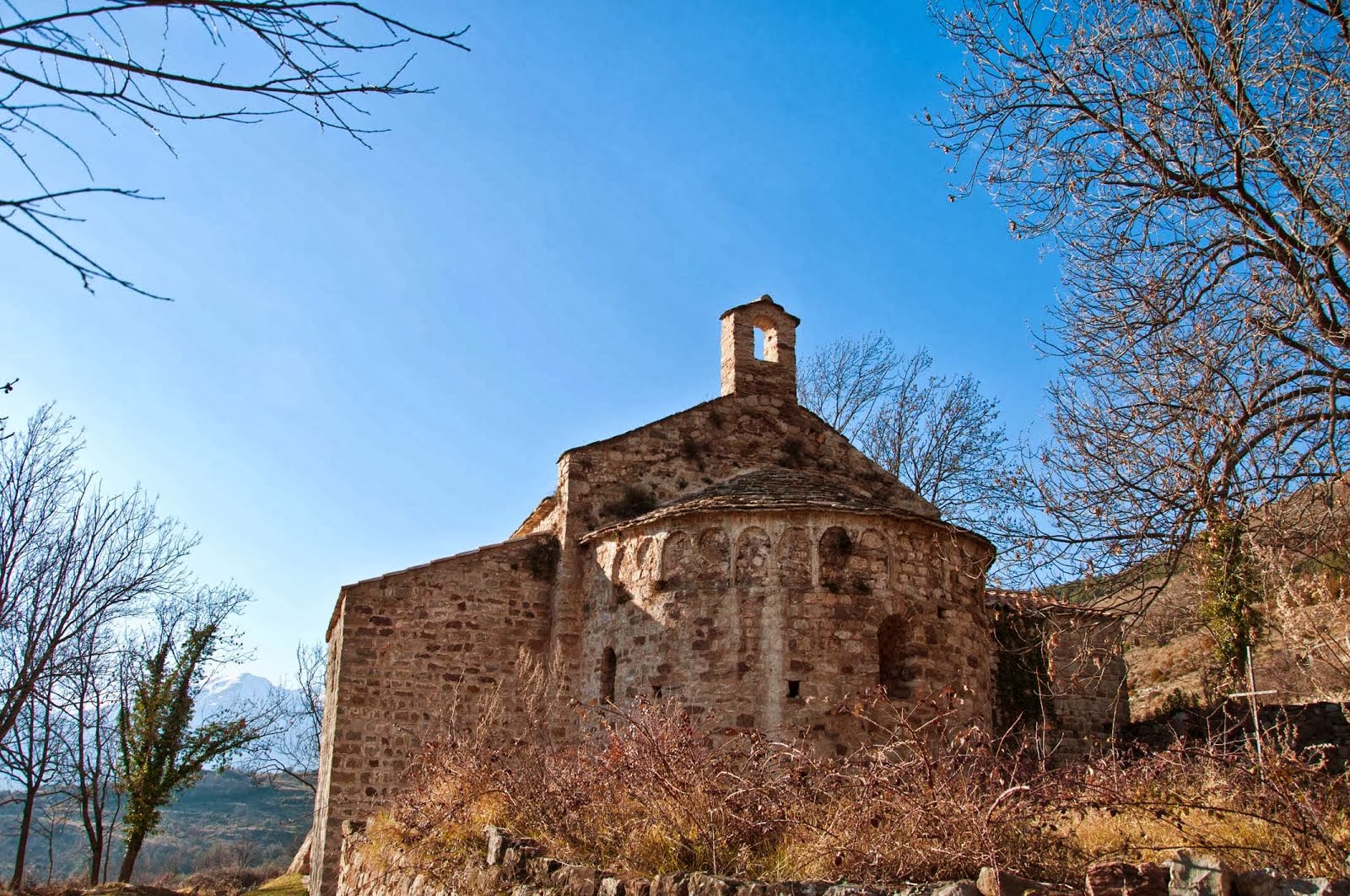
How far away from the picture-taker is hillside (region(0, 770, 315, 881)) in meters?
41.4

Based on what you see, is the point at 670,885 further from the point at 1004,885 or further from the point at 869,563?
the point at 869,563

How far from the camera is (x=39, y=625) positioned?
15820 mm

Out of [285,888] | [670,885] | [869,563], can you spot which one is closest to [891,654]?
[869,563]

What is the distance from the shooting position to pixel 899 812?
17.1 ft

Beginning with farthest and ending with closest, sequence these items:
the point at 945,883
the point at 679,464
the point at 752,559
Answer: the point at 679,464 < the point at 752,559 < the point at 945,883

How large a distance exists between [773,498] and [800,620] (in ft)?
4.85

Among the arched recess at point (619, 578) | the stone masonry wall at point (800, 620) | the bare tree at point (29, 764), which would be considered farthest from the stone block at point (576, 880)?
the bare tree at point (29, 764)

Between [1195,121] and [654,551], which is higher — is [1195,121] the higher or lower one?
the higher one

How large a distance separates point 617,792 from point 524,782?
122cm

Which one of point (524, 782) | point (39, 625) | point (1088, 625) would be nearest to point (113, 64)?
point (524, 782)

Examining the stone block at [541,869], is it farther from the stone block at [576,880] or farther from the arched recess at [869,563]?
the arched recess at [869,563]

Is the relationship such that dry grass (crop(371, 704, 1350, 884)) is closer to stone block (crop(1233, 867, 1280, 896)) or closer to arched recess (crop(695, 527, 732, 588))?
stone block (crop(1233, 867, 1280, 896))

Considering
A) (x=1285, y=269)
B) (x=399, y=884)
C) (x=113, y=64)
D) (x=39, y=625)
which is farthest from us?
(x=39, y=625)

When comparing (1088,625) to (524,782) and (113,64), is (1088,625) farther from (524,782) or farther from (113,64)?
(113,64)
